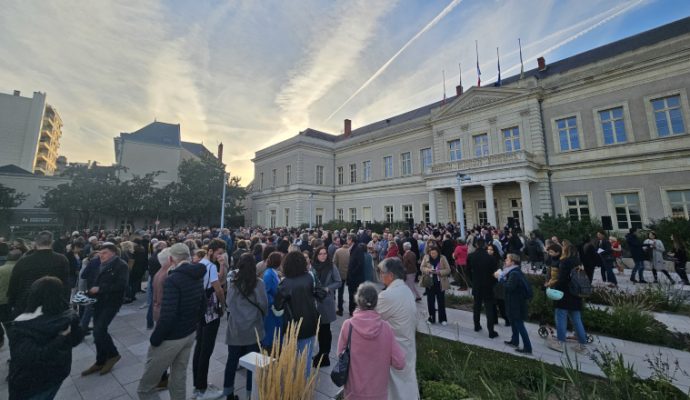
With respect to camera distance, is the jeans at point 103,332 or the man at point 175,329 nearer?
the man at point 175,329

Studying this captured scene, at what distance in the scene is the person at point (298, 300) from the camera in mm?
3297

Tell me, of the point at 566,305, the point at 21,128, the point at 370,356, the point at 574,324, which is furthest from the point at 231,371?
the point at 21,128

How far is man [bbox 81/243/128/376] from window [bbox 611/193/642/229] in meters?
23.6

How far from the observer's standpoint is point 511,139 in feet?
68.3

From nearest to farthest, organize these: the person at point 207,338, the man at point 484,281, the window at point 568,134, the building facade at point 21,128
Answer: the person at point 207,338
the man at point 484,281
the window at point 568,134
the building facade at point 21,128

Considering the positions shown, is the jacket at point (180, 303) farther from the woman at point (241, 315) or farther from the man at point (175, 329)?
the woman at point (241, 315)

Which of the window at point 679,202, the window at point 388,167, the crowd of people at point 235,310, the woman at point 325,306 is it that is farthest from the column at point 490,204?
the woman at point 325,306

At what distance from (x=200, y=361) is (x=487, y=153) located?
23.3 meters

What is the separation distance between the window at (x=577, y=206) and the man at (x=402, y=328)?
20.5 m

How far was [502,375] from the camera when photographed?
384cm

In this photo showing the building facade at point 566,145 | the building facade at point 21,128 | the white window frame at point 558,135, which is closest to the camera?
the building facade at point 566,145

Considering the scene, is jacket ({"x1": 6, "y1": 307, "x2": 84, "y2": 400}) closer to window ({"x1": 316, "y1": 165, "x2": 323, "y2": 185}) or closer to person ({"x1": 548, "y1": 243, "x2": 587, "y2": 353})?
person ({"x1": 548, "y1": 243, "x2": 587, "y2": 353})

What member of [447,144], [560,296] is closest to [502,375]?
[560,296]

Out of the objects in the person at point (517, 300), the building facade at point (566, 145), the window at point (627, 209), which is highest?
the building facade at point (566, 145)
